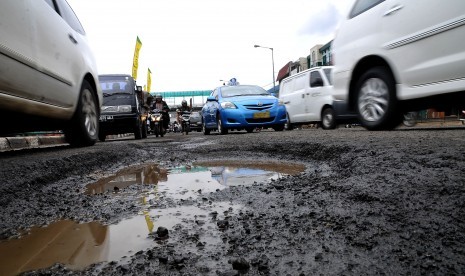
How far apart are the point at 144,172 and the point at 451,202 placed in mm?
2406

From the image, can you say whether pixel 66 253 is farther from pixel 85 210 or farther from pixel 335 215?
pixel 335 215

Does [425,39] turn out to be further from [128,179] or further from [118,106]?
[118,106]

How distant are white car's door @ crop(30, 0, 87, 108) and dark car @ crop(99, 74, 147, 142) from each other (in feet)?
16.7

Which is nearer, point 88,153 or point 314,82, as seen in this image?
point 88,153

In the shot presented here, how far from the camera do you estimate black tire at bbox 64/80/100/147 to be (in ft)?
14.9

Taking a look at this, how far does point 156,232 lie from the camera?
138 cm

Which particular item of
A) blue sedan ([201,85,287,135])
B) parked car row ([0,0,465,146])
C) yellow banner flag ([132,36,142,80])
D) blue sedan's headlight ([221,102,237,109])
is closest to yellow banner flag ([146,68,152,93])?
yellow banner flag ([132,36,142,80])

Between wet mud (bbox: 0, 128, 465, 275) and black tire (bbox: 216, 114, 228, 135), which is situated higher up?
black tire (bbox: 216, 114, 228, 135)

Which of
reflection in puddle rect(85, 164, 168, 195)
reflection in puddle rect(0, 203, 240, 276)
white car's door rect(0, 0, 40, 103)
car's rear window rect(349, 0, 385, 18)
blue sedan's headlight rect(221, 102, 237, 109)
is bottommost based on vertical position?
reflection in puddle rect(0, 203, 240, 276)

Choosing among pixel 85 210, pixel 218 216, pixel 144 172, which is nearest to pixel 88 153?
pixel 144 172

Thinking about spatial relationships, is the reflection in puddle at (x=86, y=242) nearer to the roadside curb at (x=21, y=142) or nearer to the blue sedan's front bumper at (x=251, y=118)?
the roadside curb at (x=21, y=142)

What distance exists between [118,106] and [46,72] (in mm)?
6300

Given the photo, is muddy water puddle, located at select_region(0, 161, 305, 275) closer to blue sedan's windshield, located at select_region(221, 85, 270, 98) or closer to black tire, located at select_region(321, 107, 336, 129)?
black tire, located at select_region(321, 107, 336, 129)

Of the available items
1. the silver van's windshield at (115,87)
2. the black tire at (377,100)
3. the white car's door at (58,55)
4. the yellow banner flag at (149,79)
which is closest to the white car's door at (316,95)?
the black tire at (377,100)
